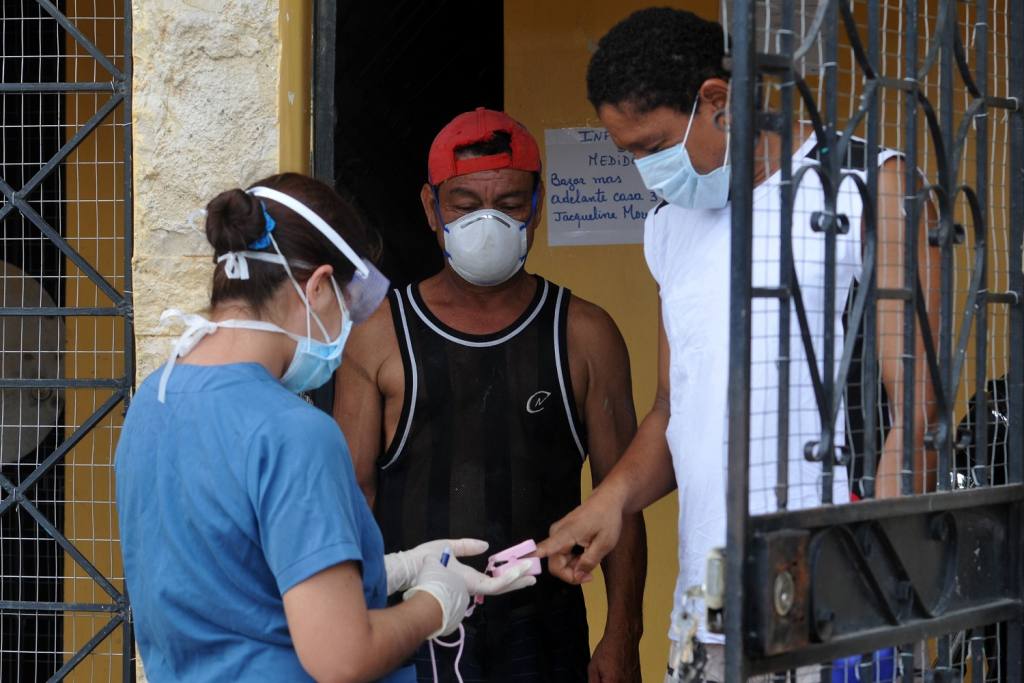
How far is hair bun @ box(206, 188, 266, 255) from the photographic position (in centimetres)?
193

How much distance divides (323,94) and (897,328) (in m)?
1.42

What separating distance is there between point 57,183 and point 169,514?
3219mm

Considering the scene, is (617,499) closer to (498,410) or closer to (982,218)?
(498,410)

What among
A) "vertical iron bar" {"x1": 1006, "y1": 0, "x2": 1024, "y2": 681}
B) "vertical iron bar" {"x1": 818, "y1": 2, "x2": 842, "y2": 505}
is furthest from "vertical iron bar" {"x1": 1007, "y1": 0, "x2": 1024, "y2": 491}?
"vertical iron bar" {"x1": 818, "y1": 2, "x2": 842, "y2": 505}

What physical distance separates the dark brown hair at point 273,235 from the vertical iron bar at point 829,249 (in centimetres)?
75

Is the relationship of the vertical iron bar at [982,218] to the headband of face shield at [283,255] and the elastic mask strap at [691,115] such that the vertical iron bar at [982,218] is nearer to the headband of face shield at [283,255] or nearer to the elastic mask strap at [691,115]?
the elastic mask strap at [691,115]

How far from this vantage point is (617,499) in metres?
2.54

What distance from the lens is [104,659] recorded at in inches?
187

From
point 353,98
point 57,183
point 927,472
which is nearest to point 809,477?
point 927,472

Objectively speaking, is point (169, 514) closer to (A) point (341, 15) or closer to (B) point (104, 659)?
(A) point (341, 15)

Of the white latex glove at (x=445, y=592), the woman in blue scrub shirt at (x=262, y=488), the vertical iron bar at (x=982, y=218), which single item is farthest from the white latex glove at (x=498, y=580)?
the vertical iron bar at (x=982, y=218)

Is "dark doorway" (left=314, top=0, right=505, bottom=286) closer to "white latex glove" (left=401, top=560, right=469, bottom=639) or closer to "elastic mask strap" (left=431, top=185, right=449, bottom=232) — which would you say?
"elastic mask strap" (left=431, top=185, right=449, bottom=232)

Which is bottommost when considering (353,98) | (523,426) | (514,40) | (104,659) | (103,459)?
(104,659)

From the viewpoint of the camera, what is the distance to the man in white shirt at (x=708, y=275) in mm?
2064
